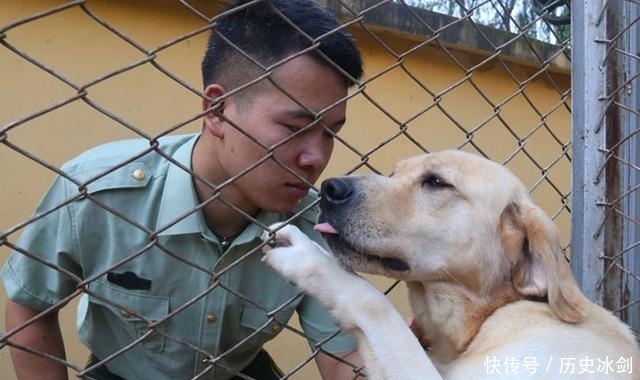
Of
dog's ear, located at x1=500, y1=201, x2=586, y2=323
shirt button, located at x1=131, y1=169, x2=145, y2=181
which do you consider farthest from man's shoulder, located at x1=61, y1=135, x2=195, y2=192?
dog's ear, located at x1=500, y1=201, x2=586, y2=323

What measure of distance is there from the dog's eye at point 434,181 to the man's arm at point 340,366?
22.9 inches

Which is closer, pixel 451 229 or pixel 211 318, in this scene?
pixel 451 229

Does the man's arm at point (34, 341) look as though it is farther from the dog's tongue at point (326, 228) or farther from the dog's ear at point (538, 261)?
the dog's ear at point (538, 261)

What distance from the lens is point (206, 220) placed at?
2375 mm

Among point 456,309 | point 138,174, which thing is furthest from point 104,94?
point 456,309

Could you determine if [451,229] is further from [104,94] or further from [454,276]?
[104,94]

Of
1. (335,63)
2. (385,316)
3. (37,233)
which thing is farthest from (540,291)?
(37,233)

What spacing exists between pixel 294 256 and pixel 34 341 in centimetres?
85

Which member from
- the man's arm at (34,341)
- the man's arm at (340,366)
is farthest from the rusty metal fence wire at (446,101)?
the man's arm at (34,341)

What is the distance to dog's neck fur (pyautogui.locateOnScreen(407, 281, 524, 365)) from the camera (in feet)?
7.45

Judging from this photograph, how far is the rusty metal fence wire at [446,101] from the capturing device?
7.52ft

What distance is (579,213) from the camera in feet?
8.94

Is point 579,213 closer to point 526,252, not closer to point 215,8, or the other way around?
point 526,252

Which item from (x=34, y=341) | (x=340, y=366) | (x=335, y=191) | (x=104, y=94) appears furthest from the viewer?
(x=104, y=94)
